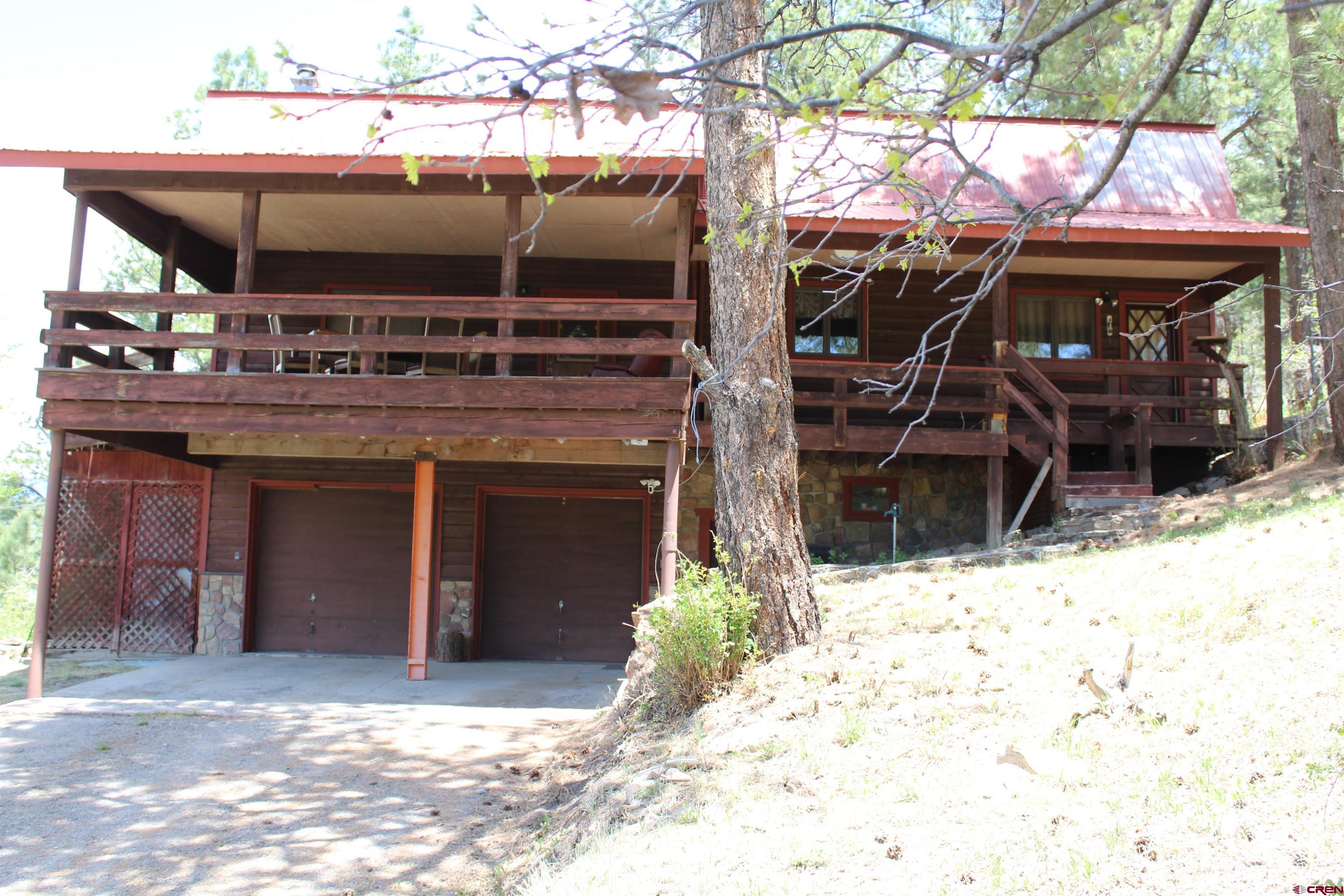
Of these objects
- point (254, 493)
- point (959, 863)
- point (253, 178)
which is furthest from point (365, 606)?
point (959, 863)

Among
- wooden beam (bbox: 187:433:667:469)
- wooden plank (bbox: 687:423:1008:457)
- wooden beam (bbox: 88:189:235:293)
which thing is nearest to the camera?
wooden beam (bbox: 187:433:667:469)

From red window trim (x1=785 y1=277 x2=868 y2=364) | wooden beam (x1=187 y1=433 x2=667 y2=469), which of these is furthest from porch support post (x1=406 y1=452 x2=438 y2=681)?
red window trim (x1=785 y1=277 x2=868 y2=364)

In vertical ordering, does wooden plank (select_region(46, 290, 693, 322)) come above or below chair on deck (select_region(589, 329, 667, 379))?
above

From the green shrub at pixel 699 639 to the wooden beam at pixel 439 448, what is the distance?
3.08 m

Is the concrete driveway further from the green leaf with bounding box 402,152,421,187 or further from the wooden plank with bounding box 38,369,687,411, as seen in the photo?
the green leaf with bounding box 402,152,421,187

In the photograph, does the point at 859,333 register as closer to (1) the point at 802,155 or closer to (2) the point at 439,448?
(1) the point at 802,155

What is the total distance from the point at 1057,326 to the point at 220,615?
38.6ft

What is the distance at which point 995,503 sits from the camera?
10.7 meters

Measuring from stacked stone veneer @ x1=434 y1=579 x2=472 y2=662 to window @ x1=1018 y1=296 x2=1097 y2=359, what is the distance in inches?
320

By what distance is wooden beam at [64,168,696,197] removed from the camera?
904 cm

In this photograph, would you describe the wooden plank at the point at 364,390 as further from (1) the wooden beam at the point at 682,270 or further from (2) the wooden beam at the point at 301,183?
(2) the wooden beam at the point at 301,183

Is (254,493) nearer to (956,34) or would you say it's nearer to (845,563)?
(845,563)

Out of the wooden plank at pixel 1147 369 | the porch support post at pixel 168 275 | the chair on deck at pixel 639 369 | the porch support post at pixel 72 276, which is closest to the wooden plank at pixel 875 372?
the wooden plank at pixel 1147 369

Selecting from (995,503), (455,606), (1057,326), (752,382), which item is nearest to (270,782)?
(752,382)
